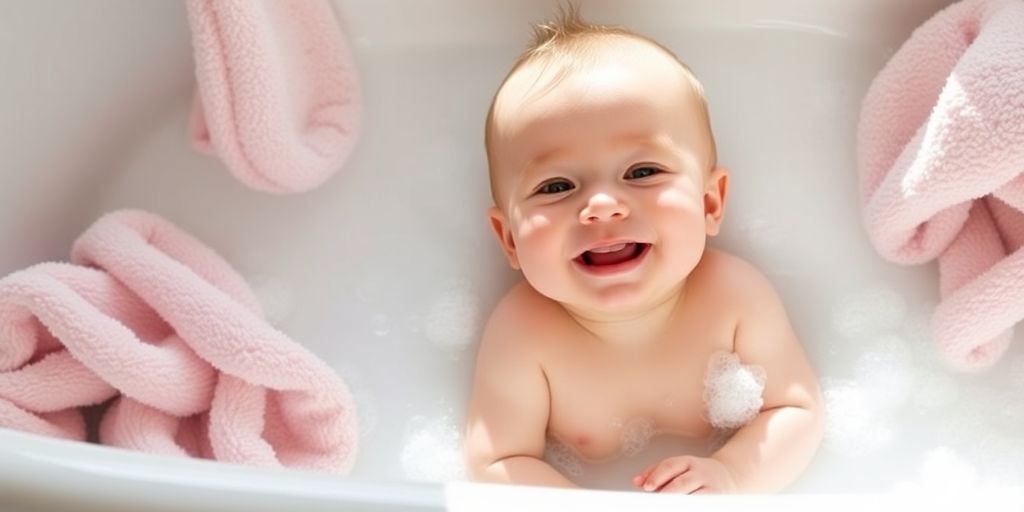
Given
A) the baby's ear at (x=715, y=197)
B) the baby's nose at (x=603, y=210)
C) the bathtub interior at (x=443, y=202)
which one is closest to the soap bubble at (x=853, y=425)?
the bathtub interior at (x=443, y=202)

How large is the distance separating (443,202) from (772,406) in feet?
1.40

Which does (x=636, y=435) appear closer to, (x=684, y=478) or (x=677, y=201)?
(x=684, y=478)

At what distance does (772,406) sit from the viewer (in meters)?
1.12

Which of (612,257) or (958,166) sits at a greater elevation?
(958,166)

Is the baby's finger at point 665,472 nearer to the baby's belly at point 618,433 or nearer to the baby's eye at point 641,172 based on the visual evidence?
the baby's belly at point 618,433

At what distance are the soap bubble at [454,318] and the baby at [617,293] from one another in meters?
0.07

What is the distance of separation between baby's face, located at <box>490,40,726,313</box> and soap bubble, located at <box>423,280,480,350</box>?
17cm

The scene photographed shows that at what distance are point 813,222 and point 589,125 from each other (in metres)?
0.34

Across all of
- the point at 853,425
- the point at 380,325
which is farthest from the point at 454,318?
the point at 853,425

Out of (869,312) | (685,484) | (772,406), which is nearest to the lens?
(685,484)

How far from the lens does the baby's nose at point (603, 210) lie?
1.02 m

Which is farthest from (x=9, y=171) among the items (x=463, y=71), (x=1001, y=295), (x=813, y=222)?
(x=1001, y=295)

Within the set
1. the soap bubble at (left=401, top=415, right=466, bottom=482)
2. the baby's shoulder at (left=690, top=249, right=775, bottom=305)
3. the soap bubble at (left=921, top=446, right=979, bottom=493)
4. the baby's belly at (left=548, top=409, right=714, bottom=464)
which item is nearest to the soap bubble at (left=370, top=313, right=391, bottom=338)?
the soap bubble at (left=401, top=415, right=466, bottom=482)

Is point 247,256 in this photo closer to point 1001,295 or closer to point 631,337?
point 631,337
